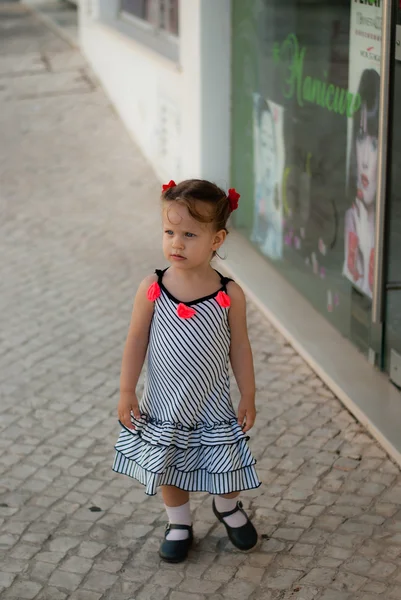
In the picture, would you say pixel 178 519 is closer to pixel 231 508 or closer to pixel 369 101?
pixel 231 508

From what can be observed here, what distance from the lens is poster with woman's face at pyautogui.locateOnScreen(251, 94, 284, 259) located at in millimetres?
7434

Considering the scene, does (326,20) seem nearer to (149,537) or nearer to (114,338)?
(114,338)

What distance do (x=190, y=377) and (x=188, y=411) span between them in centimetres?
13

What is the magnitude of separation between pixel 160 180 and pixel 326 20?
14.6 feet

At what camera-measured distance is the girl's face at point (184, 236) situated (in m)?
3.66

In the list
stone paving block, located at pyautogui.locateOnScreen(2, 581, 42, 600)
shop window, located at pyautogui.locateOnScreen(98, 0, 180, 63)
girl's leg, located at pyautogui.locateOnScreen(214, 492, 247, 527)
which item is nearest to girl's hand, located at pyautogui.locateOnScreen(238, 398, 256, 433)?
girl's leg, located at pyautogui.locateOnScreen(214, 492, 247, 527)

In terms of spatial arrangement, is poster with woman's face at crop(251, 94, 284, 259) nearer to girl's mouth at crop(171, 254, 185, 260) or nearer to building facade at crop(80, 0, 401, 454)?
building facade at crop(80, 0, 401, 454)

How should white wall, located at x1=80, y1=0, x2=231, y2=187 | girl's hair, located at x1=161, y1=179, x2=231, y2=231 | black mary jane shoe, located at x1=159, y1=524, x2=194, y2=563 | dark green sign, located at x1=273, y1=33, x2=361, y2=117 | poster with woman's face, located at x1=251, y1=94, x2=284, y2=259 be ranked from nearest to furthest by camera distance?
girl's hair, located at x1=161, y1=179, x2=231, y2=231, black mary jane shoe, located at x1=159, y1=524, x2=194, y2=563, dark green sign, located at x1=273, y1=33, x2=361, y2=117, poster with woman's face, located at x1=251, y1=94, x2=284, y2=259, white wall, located at x1=80, y1=0, x2=231, y2=187

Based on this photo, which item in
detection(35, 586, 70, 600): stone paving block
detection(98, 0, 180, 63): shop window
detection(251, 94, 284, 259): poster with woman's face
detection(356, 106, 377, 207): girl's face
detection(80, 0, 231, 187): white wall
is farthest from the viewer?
detection(98, 0, 180, 63): shop window

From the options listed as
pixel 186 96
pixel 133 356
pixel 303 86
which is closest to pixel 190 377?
pixel 133 356

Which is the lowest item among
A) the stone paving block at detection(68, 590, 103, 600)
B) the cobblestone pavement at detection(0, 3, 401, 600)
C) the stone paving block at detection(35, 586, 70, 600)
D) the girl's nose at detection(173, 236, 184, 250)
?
the cobblestone pavement at detection(0, 3, 401, 600)

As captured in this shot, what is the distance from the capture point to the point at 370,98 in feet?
18.6

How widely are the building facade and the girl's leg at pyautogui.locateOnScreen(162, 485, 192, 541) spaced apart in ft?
4.24

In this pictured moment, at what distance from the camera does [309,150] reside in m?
6.78
